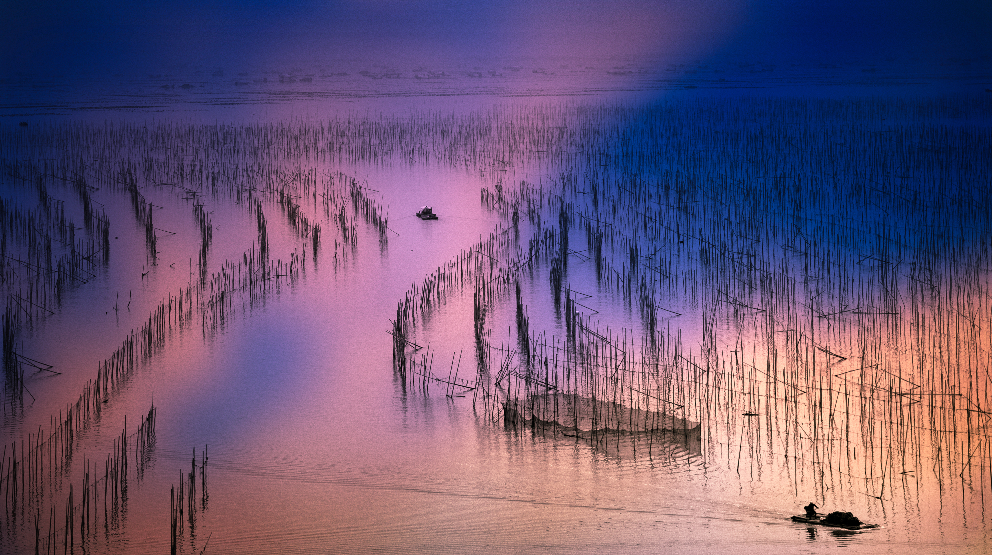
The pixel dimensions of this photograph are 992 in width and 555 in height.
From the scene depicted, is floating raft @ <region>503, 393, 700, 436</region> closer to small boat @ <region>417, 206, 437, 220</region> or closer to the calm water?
the calm water

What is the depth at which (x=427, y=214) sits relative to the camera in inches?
226

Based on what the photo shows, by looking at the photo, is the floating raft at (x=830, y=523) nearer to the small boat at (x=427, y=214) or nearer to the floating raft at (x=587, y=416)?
the floating raft at (x=587, y=416)

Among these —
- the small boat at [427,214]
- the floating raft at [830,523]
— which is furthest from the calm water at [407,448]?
the small boat at [427,214]

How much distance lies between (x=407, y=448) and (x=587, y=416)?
1.76 ft

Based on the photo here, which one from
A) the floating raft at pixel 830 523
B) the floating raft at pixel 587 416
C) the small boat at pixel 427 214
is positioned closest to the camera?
the floating raft at pixel 830 523

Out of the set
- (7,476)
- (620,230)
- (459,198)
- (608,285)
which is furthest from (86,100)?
(7,476)

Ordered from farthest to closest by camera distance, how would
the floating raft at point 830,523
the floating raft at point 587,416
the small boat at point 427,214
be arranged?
the small boat at point 427,214
the floating raft at point 587,416
the floating raft at point 830,523

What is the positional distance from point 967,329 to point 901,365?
53 cm

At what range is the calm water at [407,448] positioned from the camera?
2305mm

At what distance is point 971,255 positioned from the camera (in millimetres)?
4691

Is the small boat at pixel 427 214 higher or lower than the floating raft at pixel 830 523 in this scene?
higher

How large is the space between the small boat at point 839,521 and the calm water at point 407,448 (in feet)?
0.11

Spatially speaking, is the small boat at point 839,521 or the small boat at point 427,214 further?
the small boat at point 427,214

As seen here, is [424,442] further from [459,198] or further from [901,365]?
[459,198]
